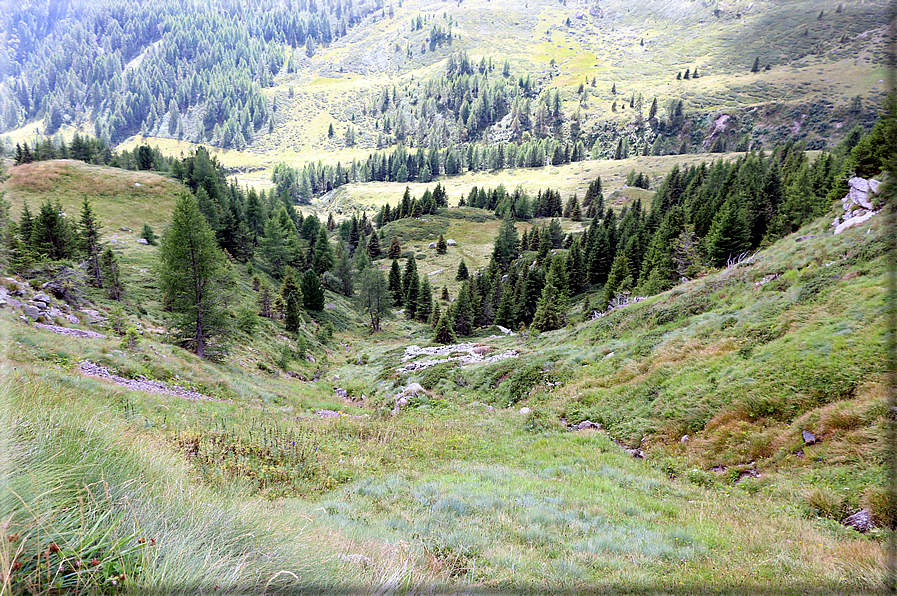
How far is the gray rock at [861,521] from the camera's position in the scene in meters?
5.71

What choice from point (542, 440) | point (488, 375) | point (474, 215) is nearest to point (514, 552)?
point (542, 440)

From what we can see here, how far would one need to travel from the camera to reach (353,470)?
26.3 feet

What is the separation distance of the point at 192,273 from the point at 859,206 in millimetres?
39506

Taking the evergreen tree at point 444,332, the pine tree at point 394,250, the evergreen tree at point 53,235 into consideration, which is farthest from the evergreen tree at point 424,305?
the evergreen tree at point 53,235

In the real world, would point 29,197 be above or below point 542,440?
above

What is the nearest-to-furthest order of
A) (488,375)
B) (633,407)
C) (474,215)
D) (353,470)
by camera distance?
(353,470) < (633,407) < (488,375) < (474,215)

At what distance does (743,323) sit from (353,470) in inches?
578

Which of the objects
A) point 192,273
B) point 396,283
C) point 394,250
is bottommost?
point 396,283

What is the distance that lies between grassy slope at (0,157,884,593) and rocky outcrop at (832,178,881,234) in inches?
101

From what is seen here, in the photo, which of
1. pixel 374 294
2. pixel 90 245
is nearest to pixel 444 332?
pixel 374 294

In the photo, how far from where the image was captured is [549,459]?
1057 centimetres

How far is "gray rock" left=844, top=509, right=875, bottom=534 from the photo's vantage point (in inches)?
225

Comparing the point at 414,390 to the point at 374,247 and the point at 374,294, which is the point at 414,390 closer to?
the point at 374,294

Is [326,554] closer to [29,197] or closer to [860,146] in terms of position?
[860,146]
